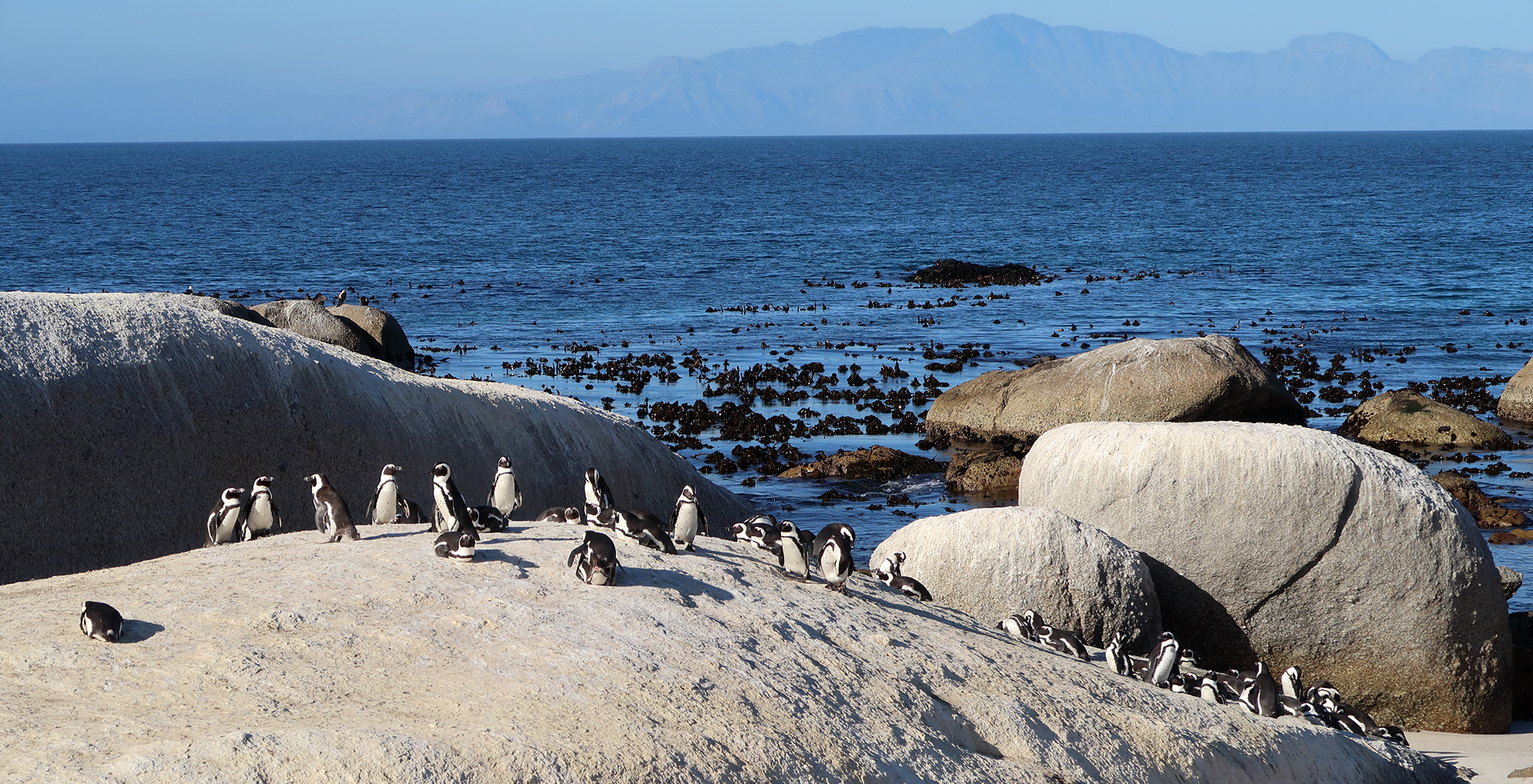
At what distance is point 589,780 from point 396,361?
92.4 ft

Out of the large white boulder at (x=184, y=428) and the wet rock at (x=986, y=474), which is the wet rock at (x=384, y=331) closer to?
the wet rock at (x=986, y=474)

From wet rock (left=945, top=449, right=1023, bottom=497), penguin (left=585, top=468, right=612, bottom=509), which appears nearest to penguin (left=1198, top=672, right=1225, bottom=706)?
penguin (left=585, top=468, right=612, bottom=509)

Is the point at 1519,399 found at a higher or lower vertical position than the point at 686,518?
lower

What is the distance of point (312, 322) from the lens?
29.7 m

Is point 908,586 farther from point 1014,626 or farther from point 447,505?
point 447,505

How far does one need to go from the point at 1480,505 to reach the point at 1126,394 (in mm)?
6278

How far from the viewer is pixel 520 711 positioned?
7.27 meters

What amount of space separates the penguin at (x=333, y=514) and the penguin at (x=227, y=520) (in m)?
0.90

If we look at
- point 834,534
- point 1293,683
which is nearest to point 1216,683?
point 1293,683

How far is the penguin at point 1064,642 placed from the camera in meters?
11.8

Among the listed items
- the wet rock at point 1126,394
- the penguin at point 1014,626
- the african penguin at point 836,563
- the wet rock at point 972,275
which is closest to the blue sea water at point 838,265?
the wet rock at point 972,275

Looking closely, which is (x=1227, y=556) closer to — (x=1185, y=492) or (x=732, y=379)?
(x=1185, y=492)

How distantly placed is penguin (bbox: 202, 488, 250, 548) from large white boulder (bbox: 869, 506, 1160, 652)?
20.9ft

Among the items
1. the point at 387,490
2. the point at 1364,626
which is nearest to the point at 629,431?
the point at 387,490
